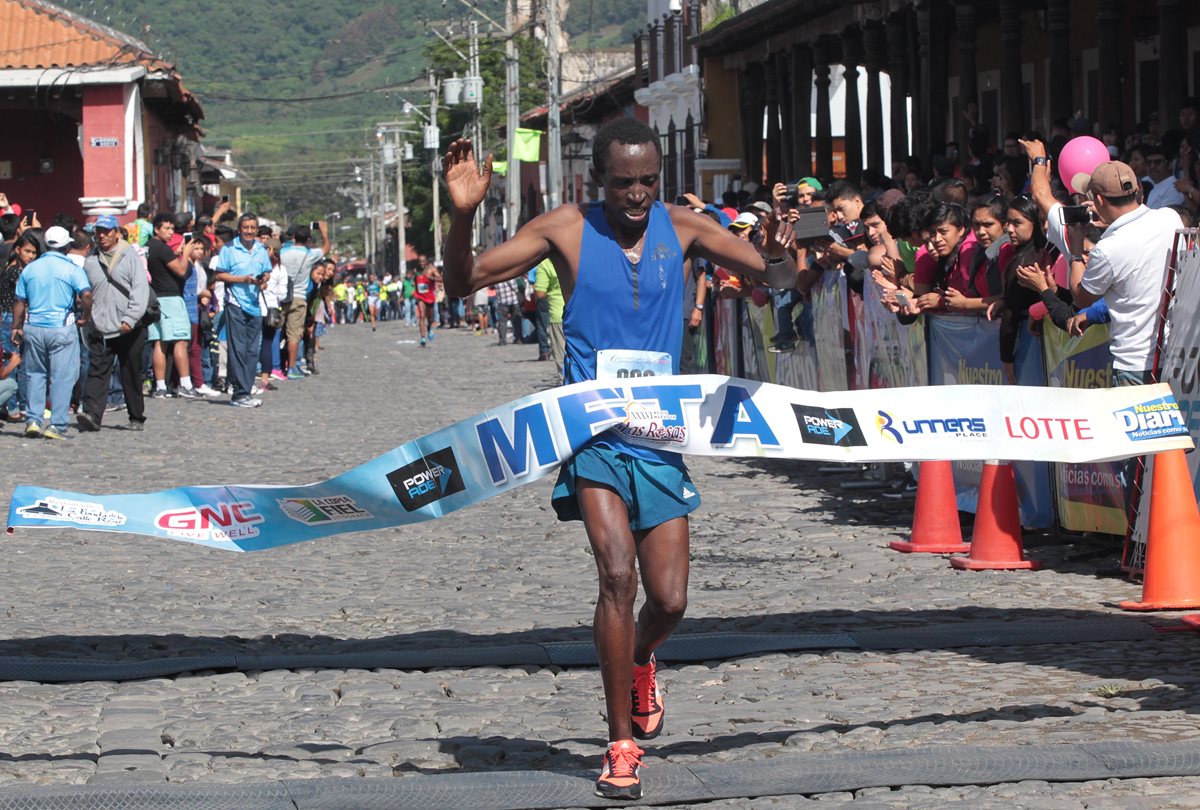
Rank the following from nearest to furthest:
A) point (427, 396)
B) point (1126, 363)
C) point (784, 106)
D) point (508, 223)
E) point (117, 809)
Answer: point (117, 809), point (1126, 363), point (427, 396), point (784, 106), point (508, 223)

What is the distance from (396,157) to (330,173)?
270 ft

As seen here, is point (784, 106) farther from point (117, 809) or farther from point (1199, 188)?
point (117, 809)

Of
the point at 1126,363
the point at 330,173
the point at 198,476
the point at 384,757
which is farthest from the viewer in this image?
the point at 330,173

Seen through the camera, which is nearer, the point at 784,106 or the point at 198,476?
the point at 198,476

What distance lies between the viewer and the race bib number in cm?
602

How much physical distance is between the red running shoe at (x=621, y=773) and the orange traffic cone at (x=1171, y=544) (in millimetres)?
3529

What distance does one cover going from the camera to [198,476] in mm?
14578

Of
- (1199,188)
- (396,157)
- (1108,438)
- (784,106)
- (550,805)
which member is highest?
(396,157)

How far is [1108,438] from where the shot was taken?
698 cm

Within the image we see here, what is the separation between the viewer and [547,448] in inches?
241

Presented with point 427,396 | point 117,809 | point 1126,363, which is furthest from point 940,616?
point 427,396

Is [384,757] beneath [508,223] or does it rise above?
beneath

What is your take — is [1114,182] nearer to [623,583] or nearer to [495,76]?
[623,583]

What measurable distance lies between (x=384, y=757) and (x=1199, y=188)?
842 cm
